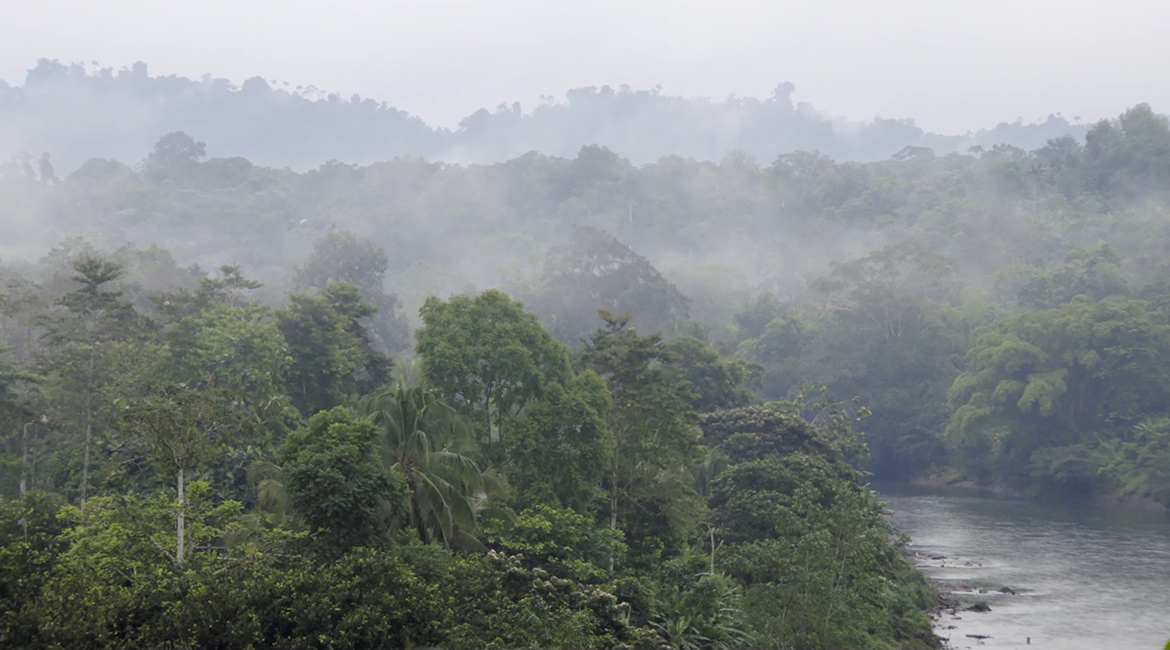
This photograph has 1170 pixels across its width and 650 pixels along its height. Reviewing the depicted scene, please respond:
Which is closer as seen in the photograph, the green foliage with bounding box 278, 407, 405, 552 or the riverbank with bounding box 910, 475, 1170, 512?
the green foliage with bounding box 278, 407, 405, 552

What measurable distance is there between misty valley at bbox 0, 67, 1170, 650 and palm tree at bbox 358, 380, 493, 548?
→ 0.23ft

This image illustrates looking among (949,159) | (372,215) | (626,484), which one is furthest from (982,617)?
(949,159)

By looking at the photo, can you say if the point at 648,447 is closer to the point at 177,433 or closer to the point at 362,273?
the point at 177,433

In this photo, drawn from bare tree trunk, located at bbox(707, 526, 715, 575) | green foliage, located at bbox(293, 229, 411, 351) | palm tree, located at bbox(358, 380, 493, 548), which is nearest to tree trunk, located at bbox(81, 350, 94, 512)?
palm tree, located at bbox(358, 380, 493, 548)

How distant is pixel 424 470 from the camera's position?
23781mm

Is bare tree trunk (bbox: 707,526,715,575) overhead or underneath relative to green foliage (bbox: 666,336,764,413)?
underneath

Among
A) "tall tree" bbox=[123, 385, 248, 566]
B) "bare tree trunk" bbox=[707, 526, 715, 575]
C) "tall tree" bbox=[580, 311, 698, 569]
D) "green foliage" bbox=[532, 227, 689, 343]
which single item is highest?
"green foliage" bbox=[532, 227, 689, 343]

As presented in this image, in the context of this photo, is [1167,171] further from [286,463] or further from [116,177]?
[116,177]

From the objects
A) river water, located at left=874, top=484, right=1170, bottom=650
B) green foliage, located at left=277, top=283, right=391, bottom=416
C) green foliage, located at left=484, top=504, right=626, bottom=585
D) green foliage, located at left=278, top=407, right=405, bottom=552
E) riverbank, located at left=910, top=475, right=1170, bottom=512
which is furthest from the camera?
riverbank, located at left=910, top=475, right=1170, bottom=512

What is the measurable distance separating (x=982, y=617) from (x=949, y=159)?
384ft

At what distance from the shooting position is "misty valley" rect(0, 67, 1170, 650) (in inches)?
771

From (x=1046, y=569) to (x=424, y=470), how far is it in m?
33.2

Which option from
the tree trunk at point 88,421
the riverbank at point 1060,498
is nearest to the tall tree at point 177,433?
the tree trunk at point 88,421

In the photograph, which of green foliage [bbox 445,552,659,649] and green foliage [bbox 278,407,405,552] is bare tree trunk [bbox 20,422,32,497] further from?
green foliage [bbox 445,552,659,649]
